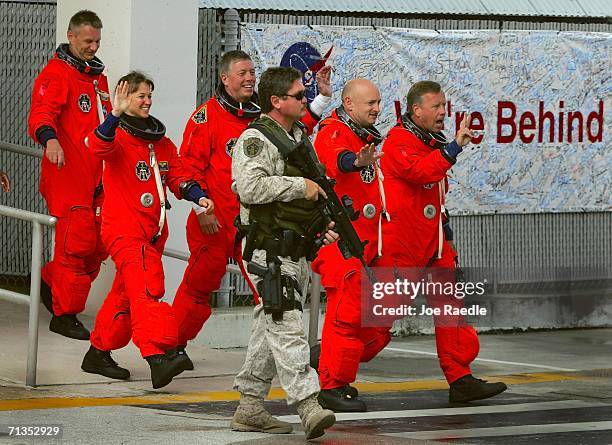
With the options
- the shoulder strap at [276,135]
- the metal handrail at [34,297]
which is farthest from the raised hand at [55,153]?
the shoulder strap at [276,135]

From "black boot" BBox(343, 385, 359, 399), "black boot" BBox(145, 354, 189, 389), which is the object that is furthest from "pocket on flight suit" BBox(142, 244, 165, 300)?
"black boot" BBox(343, 385, 359, 399)

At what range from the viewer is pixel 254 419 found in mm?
8516

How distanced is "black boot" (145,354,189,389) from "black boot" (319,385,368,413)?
2.79 feet

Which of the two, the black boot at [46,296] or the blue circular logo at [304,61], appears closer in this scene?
the black boot at [46,296]

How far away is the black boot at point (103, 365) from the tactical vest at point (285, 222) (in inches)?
83.9

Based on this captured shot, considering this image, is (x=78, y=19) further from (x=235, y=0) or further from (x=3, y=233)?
(x=3, y=233)

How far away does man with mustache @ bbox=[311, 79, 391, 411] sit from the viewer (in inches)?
383

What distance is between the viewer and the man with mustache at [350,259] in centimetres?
973

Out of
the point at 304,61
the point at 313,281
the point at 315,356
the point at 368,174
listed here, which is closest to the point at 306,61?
the point at 304,61

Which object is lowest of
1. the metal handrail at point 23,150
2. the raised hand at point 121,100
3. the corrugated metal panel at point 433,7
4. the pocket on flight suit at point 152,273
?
the pocket on flight suit at point 152,273

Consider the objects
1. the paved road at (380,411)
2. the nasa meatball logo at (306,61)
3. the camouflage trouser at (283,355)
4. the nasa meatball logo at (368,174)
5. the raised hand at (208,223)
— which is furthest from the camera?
the nasa meatball logo at (306,61)

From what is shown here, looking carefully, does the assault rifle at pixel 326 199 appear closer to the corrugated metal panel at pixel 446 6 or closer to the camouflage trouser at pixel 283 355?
the camouflage trouser at pixel 283 355

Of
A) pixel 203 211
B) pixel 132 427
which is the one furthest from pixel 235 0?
pixel 132 427
